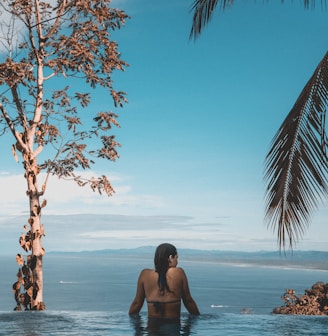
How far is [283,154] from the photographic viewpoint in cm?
904

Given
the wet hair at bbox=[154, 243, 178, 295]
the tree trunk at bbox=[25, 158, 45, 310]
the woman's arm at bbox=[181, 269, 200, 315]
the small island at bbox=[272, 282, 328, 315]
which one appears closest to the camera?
the wet hair at bbox=[154, 243, 178, 295]

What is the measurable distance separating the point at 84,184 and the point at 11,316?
8.26 meters

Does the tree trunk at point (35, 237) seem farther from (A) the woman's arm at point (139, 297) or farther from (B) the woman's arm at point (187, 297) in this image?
(B) the woman's arm at point (187, 297)

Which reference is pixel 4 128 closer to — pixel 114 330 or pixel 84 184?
pixel 84 184

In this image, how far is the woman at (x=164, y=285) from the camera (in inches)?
302

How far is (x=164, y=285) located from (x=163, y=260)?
0.38 m

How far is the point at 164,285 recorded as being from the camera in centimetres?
782

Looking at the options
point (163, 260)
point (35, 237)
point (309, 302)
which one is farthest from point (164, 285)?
point (309, 302)

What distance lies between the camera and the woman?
7680 mm

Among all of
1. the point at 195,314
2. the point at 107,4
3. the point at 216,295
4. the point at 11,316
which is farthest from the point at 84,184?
the point at 216,295

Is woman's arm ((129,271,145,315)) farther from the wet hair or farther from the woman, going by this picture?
the wet hair

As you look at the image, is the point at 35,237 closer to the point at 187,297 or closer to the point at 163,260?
the point at 187,297

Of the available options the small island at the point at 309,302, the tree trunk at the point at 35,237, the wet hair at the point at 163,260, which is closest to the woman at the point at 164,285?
the wet hair at the point at 163,260

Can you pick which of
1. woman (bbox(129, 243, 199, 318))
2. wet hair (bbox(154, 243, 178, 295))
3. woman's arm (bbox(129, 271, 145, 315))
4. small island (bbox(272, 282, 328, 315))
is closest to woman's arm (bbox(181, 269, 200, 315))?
woman (bbox(129, 243, 199, 318))
